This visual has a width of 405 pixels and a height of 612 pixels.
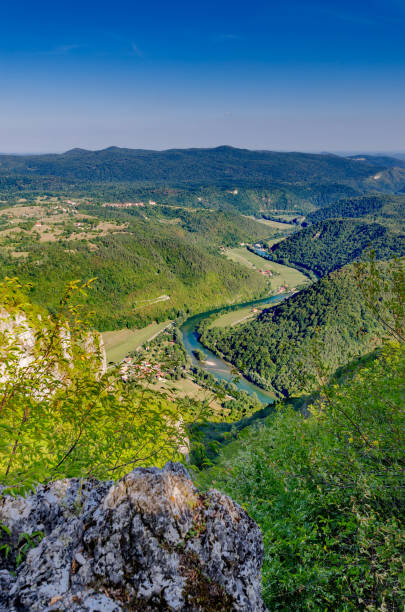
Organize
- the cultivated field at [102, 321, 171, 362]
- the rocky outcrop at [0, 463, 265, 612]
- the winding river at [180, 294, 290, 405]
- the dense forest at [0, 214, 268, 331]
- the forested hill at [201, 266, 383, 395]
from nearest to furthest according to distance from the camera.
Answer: the rocky outcrop at [0, 463, 265, 612]
the winding river at [180, 294, 290, 405]
the forested hill at [201, 266, 383, 395]
the cultivated field at [102, 321, 171, 362]
the dense forest at [0, 214, 268, 331]

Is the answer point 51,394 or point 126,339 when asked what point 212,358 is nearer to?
point 126,339

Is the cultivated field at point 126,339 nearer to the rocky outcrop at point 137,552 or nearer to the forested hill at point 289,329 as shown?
the forested hill at point 289,329

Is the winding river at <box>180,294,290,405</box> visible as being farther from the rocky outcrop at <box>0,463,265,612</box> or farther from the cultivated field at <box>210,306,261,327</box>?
the rocky outcrop at <box>0,463,265,612</box>

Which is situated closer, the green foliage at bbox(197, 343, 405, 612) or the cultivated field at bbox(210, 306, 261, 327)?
the green foliage at bbox(197, 343, 405, 612)

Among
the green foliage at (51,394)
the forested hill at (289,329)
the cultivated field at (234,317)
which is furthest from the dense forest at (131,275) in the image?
the green foliage at (51,394)

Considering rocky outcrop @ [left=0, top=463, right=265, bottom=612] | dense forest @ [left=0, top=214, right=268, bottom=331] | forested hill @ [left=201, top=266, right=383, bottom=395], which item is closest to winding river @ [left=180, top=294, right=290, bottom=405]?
forested hill @ [left=201, top=266, right=383, bottom=395]

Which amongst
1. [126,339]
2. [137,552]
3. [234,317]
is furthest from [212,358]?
[137,552]
